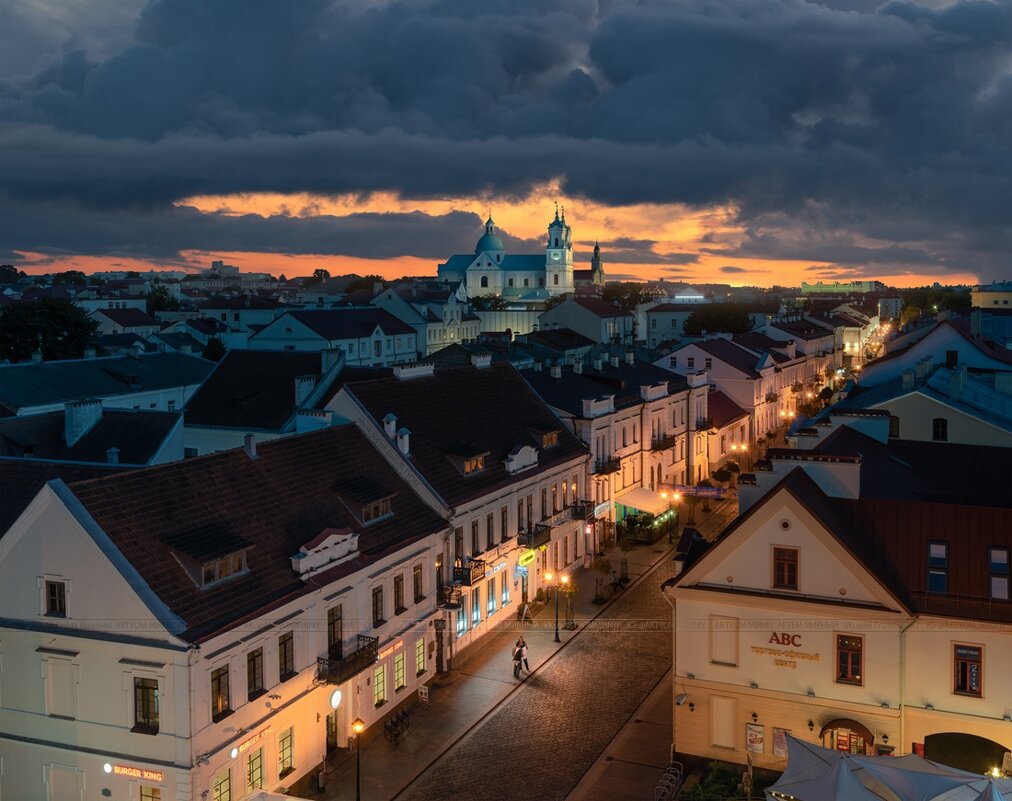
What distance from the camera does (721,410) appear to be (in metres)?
74.6

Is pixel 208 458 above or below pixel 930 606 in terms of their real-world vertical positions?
above

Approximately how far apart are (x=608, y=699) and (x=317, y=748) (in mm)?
10898

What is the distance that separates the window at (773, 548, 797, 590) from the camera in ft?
90.0

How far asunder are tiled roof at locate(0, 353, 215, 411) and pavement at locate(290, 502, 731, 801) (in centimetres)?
3997

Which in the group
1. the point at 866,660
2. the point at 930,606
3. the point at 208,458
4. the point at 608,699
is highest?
the point at 208,458

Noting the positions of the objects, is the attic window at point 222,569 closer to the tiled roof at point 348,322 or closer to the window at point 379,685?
the window at point 379,685

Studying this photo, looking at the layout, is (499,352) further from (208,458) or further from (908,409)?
(208,458)

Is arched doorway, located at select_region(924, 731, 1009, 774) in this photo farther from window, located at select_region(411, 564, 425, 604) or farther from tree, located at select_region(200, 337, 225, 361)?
tree, located at select_region(200, 337, 225, 361)

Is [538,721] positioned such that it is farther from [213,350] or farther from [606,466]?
[213,350]

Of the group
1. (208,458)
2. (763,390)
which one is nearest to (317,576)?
(208,458)

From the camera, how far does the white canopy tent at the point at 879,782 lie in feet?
66.7

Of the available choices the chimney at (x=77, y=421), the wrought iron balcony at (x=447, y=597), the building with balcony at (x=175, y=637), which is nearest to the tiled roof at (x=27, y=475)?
the building with balcony at (x=175, y=637)

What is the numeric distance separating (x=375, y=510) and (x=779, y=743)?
50.9 ft

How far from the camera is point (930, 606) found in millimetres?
26266
